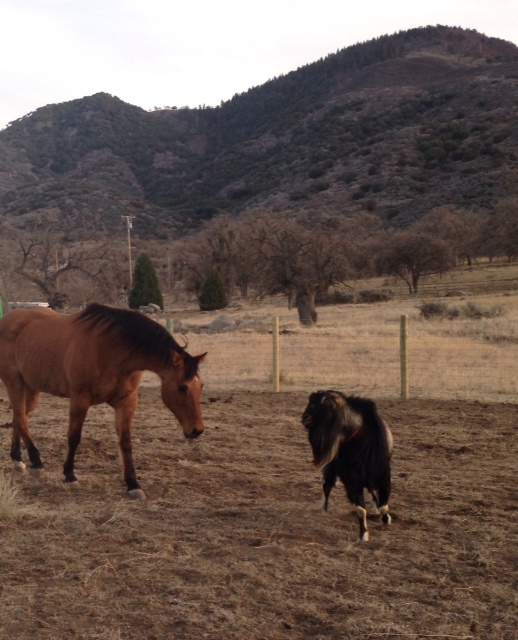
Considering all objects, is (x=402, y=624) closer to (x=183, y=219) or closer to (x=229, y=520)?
(x=229, y=520)

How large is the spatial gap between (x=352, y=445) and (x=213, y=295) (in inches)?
1387

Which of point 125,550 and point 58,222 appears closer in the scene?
point 125,550

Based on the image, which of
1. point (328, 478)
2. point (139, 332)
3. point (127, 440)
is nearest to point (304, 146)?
point (139, 332)

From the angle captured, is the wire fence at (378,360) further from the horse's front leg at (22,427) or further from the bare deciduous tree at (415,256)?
the bare deciduous tree at (415,256)

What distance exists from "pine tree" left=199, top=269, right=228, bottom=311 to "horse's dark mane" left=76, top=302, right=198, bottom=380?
33.5 m

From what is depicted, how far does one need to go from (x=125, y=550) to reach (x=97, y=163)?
9628 cm

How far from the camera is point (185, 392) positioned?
5.75 meters

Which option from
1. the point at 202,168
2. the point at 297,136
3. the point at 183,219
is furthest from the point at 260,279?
the point at 202,168

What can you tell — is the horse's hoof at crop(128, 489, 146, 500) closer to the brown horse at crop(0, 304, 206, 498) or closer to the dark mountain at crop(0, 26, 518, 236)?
the brown horse at crop(0, 304, 206, 498)

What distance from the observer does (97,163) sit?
95500 mm

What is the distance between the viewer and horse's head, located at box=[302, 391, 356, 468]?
4.79 metres

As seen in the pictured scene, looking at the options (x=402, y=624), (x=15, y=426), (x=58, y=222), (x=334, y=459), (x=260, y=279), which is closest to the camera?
(x=402, y=624)

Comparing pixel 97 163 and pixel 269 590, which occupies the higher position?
pixel 97 163

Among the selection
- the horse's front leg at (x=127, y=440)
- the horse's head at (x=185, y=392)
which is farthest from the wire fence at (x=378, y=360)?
the horse's head at (x=185, y=392)
